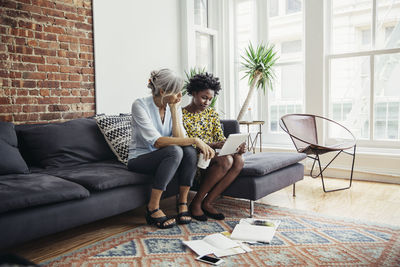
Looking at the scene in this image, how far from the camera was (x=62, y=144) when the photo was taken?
2840mm

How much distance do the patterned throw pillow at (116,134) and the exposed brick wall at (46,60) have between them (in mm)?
553

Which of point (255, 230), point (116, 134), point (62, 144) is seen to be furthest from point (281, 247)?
point (62, 144)

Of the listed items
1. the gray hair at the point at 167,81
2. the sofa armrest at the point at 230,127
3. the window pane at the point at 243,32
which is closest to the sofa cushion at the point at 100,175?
the gray hair at the point at 167,81

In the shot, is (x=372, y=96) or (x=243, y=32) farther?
(x=243, y=32)

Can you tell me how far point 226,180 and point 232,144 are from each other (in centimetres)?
34

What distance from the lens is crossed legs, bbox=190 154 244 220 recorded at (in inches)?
108

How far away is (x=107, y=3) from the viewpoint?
3.76 m

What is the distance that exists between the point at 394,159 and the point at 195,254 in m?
3.00

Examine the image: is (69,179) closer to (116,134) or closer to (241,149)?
(116,134)

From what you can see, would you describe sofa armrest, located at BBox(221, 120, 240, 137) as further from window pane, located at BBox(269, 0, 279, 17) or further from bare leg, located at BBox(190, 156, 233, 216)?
window pane, located at BBox(269, 0, 279, 17)

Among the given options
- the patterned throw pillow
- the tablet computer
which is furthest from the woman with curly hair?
the patterned throw pillow

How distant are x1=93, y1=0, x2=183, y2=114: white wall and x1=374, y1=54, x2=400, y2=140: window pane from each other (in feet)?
8.61

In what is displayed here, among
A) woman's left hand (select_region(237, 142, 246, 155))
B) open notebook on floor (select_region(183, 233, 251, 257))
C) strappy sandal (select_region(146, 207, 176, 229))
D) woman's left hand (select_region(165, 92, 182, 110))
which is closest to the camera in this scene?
open notebook on floor (select_region(183, 233, 251, 257))

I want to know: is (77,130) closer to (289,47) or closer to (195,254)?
(195,254)
